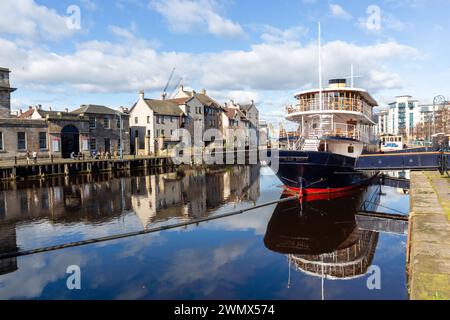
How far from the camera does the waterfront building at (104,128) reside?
179ft

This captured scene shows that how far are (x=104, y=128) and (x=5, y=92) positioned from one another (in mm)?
14819

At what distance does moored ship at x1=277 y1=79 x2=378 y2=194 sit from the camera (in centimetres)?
2291

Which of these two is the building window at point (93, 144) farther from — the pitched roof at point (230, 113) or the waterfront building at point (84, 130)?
the pitched roof at point (230, 113)

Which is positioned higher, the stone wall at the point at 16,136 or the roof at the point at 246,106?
the roof at the point at 246,106

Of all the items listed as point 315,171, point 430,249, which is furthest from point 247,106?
point 430,249

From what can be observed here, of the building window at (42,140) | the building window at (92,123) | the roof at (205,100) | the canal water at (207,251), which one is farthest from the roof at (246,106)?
the canal water at (207,251)

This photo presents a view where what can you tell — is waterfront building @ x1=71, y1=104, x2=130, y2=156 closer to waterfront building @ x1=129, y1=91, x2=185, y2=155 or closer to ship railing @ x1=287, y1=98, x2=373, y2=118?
waterfront building @ x1=129, y1=91, x2=185, y2=155

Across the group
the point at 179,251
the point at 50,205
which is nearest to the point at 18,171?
the point at 50,205

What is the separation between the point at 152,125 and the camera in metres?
66.1

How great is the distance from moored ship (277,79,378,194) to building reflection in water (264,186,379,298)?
2.03 m

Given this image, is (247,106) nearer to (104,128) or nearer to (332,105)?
(104,128)

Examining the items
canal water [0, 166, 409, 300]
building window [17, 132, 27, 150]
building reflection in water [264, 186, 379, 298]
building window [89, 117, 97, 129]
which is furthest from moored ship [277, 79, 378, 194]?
building window [89, 117, 97, 129]

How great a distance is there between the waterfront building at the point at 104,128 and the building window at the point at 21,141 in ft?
27.5
